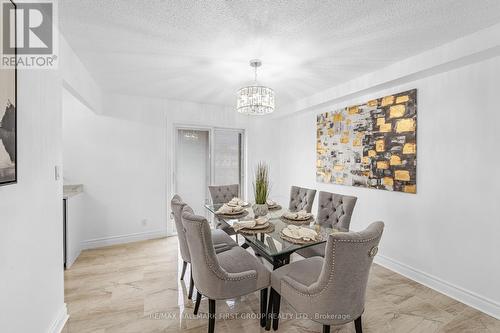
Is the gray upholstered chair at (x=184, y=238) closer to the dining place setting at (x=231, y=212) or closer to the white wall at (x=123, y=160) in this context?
the dining place setting at (x=231, y=212)

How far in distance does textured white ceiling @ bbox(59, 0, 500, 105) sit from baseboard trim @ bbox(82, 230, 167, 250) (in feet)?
8.15

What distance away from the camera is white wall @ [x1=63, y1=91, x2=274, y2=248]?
11.8 ft

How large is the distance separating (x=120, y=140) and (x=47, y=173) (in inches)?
89.1

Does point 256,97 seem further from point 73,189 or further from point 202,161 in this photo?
point 73,189

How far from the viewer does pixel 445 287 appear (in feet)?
7.91

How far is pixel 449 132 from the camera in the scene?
7.94ft

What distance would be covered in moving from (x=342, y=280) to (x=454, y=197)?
187cm

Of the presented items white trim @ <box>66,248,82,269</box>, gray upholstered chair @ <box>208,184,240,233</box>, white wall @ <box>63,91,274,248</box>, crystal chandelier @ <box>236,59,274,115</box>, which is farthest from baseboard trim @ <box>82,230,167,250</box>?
crystal chandelier @ <box>236,59,274,115</box>

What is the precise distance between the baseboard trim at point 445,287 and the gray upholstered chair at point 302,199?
1174 millimetres

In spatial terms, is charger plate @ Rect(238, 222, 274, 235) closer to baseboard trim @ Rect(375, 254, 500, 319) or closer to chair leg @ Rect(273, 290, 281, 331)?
chair leg @ Rect(273, 290, 281, 331)

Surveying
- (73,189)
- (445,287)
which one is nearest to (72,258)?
(73,189)

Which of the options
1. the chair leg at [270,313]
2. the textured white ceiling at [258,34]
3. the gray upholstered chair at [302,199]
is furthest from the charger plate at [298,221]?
the textured white ceiling at [258,34]

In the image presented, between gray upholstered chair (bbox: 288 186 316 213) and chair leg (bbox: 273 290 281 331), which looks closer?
chair leg (bbox: 273 290 281 331)

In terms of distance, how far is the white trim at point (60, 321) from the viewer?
1739 mm
